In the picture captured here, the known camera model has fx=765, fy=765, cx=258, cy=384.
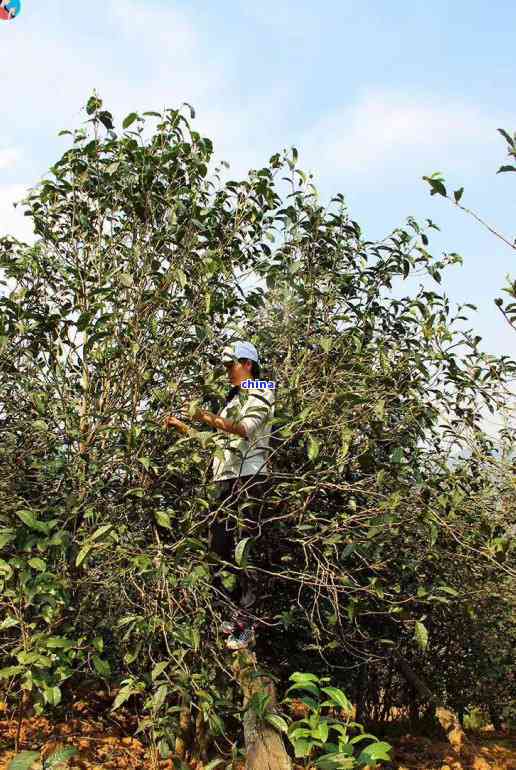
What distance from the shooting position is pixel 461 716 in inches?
223

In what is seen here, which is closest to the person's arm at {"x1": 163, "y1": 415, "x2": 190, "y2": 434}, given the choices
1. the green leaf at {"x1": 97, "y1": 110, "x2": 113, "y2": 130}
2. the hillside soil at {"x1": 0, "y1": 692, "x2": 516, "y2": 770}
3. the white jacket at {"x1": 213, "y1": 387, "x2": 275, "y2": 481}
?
the white jacket at {"x1": 213, "y1": 387, "x2": 275, "y2": 481}

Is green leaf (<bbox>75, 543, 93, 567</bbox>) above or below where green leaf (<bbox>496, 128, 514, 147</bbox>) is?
below

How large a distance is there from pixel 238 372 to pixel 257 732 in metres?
1.45

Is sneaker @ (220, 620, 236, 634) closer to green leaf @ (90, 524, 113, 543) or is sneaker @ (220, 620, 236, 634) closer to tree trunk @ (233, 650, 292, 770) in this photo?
tree trunk @ (233, 650, 292, 770)

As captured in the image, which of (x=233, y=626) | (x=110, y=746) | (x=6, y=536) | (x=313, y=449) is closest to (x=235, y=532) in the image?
(x=233, y=626)

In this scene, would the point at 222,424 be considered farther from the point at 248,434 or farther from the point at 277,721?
the point at 277,721

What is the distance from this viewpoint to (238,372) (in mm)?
3334

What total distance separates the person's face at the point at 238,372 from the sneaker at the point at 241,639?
1060 mm

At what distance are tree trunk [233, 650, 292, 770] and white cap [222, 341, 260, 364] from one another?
4.05ft

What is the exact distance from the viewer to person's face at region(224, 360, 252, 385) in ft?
10.9

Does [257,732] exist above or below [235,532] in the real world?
below

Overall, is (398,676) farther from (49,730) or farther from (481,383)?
(49,730)

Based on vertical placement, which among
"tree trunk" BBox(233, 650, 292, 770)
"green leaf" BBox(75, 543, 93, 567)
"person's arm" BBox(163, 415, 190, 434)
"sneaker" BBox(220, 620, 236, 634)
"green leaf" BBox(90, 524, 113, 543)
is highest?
"person's arm" BBox(163, 415, 190, 434)

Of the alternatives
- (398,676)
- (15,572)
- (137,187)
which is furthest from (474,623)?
(137,187)
